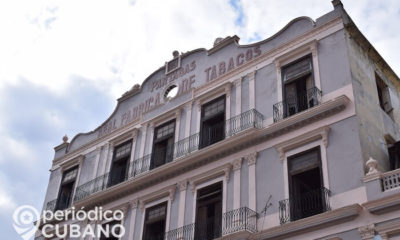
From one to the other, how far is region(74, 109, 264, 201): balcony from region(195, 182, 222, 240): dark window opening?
2054 millimetres

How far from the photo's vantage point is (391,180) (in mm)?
A: 15047

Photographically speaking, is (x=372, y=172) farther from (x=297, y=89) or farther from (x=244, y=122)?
(x=244, y=122)

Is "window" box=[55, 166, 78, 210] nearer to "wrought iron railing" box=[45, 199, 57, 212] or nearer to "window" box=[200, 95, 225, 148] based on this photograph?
"wrought iron railing" box=[45, 199, 57, 212]

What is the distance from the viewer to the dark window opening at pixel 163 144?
75.1 ft

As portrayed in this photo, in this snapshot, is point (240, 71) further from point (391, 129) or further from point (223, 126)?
point (391, 129)

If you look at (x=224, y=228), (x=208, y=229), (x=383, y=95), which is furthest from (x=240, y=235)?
(x=383, y=95)

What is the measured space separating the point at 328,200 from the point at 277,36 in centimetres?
776

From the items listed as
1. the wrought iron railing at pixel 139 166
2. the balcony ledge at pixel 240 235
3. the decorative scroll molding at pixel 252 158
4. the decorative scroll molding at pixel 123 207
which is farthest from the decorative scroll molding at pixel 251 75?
the decorative scroll molding at pixel 123 207

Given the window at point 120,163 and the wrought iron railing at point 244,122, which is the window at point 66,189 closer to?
the window at point 120,163

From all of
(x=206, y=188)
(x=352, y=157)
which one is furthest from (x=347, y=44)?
(x=206, y=188)

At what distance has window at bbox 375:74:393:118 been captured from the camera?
20.2m

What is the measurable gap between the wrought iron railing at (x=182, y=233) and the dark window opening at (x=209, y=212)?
0.64ft

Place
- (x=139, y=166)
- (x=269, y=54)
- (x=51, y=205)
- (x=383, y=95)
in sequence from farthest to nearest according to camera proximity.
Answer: (x=51, y=205), (x=139, y=166), (x=269, y=54), (x=383, y=95)

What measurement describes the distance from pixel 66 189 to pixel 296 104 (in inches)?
529
